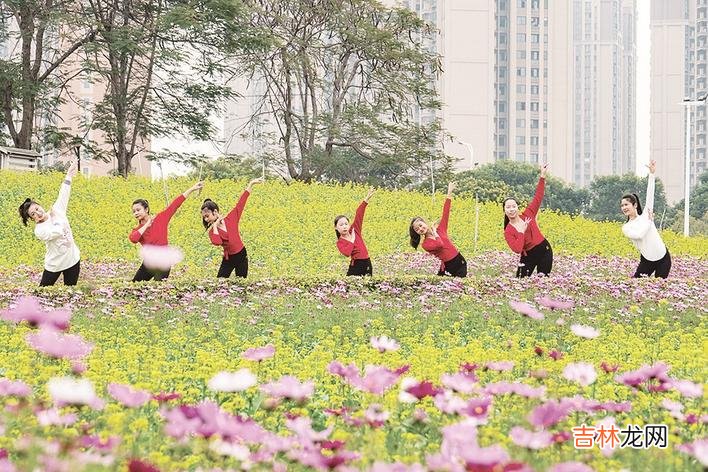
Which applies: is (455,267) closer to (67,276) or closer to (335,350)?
(67,276)

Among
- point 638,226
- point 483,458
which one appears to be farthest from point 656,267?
point 483,458

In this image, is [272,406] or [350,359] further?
[350,359]

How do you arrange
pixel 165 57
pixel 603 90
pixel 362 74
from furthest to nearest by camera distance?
pixel 603 90 → pixel 362 74 → pixel 165 57

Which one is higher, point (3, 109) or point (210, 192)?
point (3, 109)

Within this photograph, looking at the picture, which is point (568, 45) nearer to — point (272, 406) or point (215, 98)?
point (215, 98)

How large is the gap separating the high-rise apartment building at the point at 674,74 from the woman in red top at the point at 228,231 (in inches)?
4418

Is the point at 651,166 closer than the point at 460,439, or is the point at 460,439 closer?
the point at 460,439

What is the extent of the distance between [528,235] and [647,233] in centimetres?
151

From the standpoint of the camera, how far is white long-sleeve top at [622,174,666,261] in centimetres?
1265

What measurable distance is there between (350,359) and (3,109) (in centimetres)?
2398

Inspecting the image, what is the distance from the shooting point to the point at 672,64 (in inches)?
4968

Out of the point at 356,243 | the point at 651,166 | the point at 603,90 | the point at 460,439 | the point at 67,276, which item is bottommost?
the point at 67,276

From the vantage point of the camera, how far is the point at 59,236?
11438mm

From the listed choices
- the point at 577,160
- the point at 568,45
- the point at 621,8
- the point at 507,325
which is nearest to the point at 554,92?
the point at 568,45
